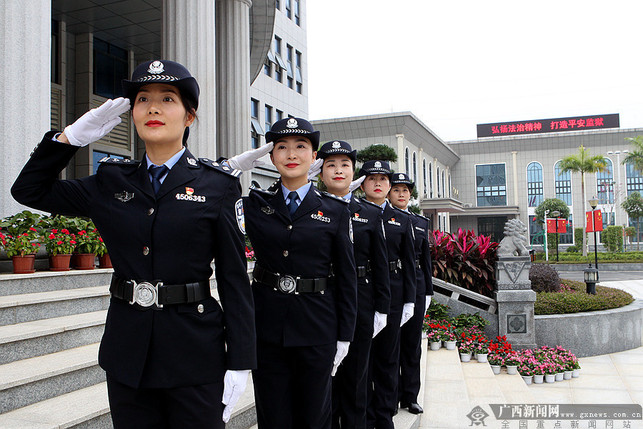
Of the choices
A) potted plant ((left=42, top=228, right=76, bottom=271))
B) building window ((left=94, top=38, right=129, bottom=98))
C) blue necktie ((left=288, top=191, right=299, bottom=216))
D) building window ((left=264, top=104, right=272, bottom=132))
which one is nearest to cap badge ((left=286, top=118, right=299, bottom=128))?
blue necktie ((left=288, top=191, right=299, bottom=216))

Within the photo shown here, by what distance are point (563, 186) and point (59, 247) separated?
2825 inches

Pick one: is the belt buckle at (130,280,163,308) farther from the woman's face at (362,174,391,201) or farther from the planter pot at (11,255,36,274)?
the planter pot at (11,255,36,274)

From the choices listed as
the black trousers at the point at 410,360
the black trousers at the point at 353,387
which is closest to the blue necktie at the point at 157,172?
the black trousers at the point at 353,387

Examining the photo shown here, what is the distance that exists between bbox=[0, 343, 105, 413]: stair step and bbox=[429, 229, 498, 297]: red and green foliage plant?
25.8 ft

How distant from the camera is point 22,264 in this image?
559 cm

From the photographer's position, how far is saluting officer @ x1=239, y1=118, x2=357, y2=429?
3006mm

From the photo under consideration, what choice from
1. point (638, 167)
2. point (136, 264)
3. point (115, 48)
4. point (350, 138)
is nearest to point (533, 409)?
point (136, 264)

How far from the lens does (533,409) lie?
6.53 metres

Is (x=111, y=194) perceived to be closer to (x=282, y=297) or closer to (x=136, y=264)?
(x=136, y=264)

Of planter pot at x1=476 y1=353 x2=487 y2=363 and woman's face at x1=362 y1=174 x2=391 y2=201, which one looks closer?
woman's face at x1=362 y1=174 x2=391 y2=201

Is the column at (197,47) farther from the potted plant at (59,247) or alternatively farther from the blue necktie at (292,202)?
the blue necktie at (292,202)

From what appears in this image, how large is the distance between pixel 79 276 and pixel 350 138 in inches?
1623

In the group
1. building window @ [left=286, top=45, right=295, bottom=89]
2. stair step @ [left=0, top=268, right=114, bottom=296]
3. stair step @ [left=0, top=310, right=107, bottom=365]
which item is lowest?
stair step @ [left=0, top=310, right=107, bottom=365]

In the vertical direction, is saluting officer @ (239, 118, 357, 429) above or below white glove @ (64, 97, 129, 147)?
below
